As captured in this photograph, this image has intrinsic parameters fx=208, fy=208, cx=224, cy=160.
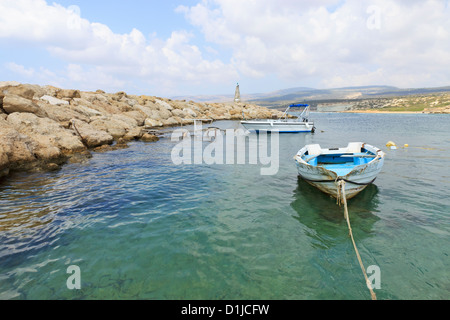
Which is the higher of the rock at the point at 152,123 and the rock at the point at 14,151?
the rock at the point at 152,123

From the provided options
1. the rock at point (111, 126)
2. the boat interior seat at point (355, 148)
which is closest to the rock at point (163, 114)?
the rock at point (111, 126)

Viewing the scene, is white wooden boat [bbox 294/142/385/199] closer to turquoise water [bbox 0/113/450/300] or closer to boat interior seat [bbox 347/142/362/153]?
turquoise water [bbox 0/113/450/300]

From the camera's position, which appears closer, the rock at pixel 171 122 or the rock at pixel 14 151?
the rock at pixel 14 151

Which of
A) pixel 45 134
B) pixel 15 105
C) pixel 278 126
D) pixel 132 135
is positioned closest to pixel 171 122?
pixel 132 135

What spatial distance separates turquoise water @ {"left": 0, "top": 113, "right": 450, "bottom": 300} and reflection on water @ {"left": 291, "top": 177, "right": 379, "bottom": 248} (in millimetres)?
43

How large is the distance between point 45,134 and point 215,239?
17027 millimetres

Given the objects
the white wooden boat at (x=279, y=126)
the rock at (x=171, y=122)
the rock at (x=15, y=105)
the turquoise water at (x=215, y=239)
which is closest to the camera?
the turquoise water at (x=215, y=239)

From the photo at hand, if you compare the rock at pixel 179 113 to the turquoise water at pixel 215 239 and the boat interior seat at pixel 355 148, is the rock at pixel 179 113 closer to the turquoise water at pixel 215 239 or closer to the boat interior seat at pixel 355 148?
the turquoise water at pixel 215 239

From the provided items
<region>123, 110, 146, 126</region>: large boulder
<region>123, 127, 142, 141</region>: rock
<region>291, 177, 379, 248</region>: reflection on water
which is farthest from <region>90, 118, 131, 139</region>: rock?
<region>291, 177, 379, 248</region>: reflection on water

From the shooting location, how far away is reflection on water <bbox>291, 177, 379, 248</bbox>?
6922mm

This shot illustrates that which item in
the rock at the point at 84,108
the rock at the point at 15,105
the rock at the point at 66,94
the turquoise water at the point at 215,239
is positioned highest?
the rock at the point at 66,94

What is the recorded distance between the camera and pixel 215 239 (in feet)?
22.3

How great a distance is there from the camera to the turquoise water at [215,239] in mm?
4918

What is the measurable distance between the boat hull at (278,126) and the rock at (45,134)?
26263 mm
